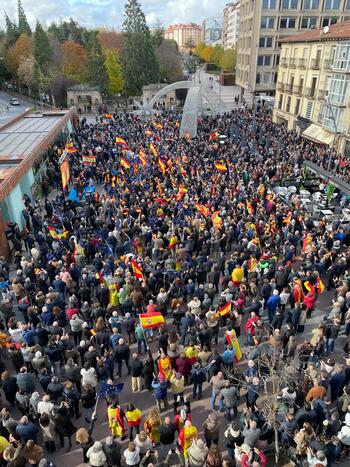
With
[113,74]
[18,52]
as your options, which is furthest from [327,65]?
[18,52]

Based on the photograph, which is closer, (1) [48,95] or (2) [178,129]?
(2) [178,129]

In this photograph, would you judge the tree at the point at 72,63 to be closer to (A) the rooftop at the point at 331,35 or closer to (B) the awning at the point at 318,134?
(A) the rooftop at the point at 331,35

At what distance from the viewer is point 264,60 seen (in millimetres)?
56375

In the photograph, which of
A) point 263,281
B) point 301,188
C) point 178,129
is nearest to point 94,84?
point 178,129

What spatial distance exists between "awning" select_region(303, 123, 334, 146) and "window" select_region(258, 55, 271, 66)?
2723cm

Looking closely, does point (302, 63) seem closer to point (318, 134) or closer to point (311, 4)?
point (318, 134)

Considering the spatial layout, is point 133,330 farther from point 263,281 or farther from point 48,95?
point 48,95

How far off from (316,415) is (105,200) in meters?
13.2

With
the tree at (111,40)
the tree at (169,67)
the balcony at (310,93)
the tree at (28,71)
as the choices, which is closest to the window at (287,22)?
the tree at (169,67)

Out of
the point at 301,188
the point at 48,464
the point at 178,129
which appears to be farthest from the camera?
the point at 178,129

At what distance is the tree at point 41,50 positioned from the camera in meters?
60.7

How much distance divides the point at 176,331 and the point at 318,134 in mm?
26356

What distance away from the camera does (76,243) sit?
46.8ft

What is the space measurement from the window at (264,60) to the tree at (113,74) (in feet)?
72.7
